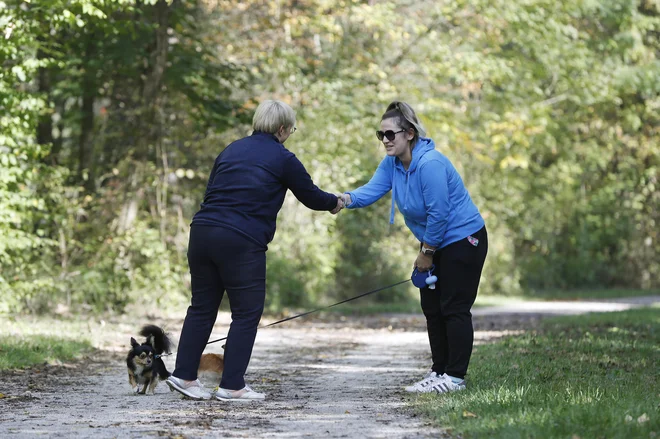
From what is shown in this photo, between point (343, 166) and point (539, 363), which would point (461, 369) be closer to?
point (539, 363)

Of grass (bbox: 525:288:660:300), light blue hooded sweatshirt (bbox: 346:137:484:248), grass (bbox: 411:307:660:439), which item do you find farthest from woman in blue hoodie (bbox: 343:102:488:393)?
grass (bbox: 525:288:660:300)

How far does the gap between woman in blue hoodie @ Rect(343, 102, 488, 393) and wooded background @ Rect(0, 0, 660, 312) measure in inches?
211

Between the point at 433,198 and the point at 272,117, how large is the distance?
1.19 meters

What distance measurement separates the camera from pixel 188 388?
6.61 m

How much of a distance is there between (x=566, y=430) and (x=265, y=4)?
55.9 ft

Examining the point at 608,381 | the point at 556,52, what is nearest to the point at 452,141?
the point at 556,52

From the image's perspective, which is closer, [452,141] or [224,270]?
[224,270]

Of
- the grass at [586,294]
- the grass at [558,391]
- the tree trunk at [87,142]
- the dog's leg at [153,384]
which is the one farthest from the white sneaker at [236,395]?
the grass at [586,294]

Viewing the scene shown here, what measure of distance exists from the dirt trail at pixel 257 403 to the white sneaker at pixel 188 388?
112 millimetres

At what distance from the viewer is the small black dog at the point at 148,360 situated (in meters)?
7.05

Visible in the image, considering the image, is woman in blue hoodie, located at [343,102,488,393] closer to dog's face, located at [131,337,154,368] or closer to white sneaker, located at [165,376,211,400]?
white sneaker, located at [165,376,211,400]

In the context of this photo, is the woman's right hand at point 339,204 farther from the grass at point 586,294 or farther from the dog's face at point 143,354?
the grass at point 586,294

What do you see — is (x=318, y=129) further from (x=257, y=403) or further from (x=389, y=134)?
(x=257, y=403)

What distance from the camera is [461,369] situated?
6812 mm
